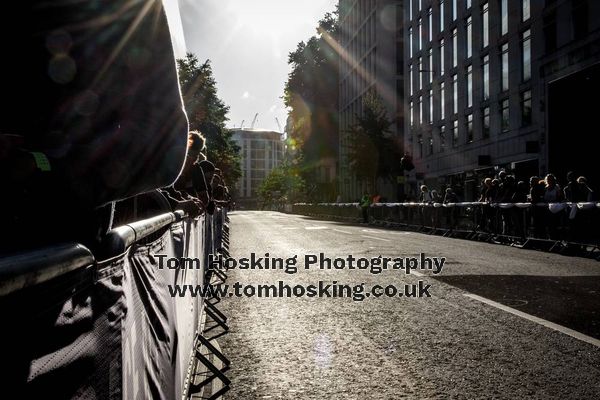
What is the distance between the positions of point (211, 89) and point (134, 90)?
51.0 m

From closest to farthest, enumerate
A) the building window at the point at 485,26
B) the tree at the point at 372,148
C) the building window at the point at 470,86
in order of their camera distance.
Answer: the building window at the point at 485,26, the building window at the point at 470,86, the tree at the point at 372,148

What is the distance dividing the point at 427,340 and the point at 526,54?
28076 mm

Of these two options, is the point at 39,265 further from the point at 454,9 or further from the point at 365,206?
the point at 454,9

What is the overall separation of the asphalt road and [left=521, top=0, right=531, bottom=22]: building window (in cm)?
2347

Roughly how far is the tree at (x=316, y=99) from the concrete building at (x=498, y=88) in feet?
88.6

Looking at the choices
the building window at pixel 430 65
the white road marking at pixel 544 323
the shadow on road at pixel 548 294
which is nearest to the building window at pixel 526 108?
the building window at pixel 430 65

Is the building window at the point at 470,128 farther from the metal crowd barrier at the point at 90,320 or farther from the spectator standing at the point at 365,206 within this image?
the metal crowd barrier at the point at 90,320

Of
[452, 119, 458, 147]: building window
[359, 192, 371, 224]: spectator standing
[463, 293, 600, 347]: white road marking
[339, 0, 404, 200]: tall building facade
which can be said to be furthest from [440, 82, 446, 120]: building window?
[463, 293, 600, 347]: white road marking

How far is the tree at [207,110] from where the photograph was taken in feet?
163

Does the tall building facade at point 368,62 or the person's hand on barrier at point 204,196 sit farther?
the tall building facade at point 368,62

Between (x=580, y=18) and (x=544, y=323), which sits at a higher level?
(x=580, y=18)

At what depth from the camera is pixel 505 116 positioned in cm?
3225

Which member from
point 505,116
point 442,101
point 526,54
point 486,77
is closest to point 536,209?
point 526,54

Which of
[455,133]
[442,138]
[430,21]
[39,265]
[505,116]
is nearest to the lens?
[39,265]
